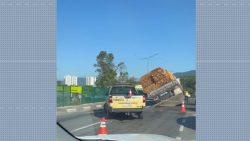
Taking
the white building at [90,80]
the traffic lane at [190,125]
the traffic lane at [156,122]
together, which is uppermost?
the white building at [90,80]

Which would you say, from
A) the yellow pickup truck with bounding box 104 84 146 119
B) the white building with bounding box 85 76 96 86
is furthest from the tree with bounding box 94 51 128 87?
the yellow pickup truck with bounding box 104 84 146 119

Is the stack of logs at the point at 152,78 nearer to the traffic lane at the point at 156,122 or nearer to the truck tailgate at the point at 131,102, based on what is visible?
the truck tailgate at the point at 131,102

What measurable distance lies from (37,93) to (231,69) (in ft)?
2.35

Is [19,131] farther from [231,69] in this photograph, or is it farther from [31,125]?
[231,69]

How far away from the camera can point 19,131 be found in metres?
1.60

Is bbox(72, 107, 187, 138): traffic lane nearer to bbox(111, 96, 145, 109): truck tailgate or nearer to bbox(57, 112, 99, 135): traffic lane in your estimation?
bbox(111, 96, 145, 109): truck tailgate

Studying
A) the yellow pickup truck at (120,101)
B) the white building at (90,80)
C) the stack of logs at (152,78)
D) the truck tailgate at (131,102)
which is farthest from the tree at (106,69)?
the truck tailgate at (131,102)

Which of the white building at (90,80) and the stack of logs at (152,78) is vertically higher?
the white building at (90,80)

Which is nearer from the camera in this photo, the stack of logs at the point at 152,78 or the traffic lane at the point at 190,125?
the traffic lane at the point at 190,125

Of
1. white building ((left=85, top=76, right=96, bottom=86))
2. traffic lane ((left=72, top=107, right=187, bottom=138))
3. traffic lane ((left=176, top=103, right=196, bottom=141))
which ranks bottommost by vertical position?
traffic lane ((left=72, top=107, right=187, bottom=138))

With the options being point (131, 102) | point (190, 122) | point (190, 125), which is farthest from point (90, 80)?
point (131, 102)

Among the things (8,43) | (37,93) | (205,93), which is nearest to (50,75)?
(37,93)

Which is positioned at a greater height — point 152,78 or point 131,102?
point 152,78

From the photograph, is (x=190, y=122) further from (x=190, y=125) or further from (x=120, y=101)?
(x=120, y=101)
